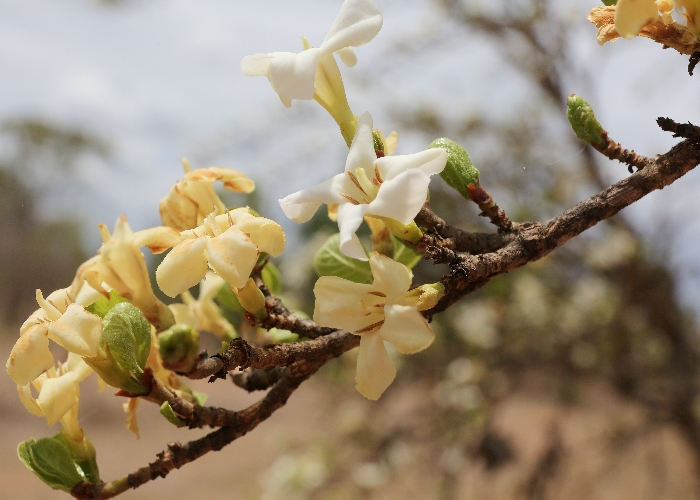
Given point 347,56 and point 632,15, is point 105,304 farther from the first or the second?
point 632,15

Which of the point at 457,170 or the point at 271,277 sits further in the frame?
the point at 271,277

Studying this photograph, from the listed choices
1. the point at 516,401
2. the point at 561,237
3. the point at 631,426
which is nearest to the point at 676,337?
the point at 631,426

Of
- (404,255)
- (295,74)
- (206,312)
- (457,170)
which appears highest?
(295,74)

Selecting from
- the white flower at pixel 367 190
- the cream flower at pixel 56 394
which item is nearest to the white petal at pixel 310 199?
the white flower at pixel 367 190

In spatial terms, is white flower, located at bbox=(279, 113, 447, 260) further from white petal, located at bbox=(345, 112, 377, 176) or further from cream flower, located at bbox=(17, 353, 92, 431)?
cream flower, located at bbox=(17, 353, 92, 431)

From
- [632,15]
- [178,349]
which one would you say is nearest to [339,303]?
[178,349]

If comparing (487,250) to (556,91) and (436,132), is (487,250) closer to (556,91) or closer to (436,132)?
(556,91)
